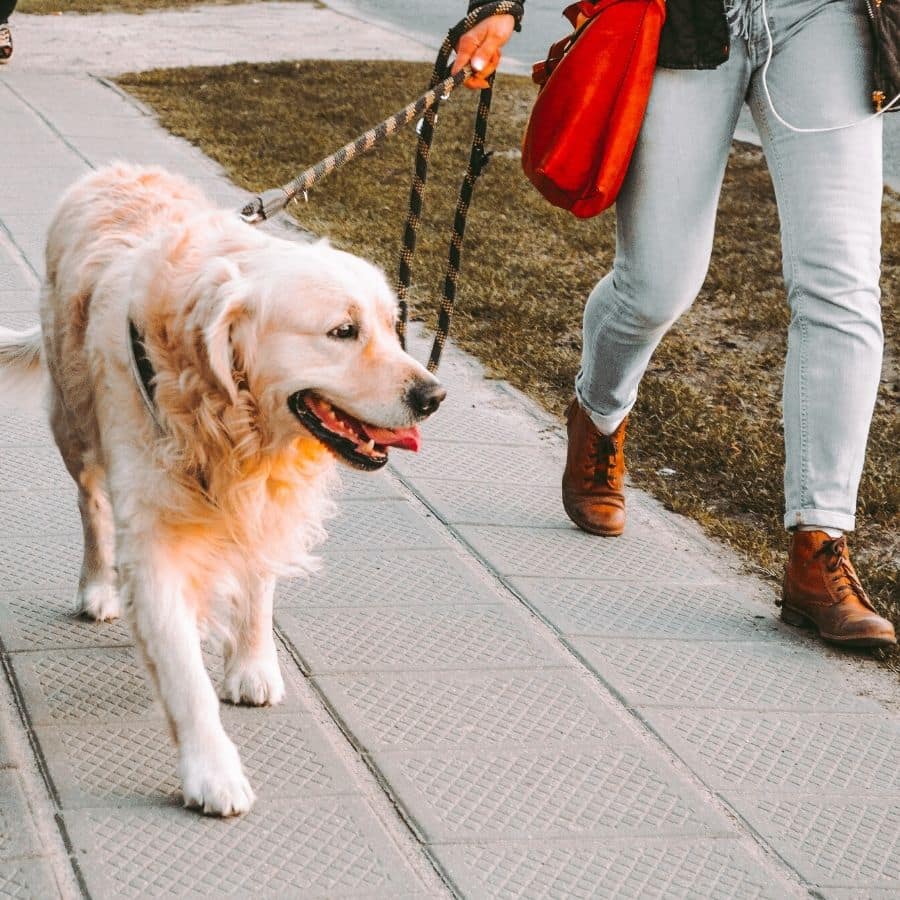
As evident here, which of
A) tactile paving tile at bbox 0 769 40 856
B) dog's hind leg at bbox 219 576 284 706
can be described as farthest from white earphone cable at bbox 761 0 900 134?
tactile paving tile at bbox 0 769 40 856

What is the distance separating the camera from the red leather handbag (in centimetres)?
375

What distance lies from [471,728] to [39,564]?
4.38ft

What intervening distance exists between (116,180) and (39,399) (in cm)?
89

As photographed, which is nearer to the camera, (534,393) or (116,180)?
(116,180)

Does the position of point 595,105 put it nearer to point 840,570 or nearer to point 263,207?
point 263,207

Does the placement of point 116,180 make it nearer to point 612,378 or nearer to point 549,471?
point 612,378

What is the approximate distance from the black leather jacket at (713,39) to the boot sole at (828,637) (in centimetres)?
130

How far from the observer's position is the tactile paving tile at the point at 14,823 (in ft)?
8.82

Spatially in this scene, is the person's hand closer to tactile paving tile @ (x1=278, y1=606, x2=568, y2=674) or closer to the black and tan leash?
the black and tan leash

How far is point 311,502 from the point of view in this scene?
326 cm

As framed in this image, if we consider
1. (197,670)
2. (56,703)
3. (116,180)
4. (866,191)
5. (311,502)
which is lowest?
(56,703)

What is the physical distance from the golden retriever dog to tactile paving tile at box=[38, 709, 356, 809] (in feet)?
0.38

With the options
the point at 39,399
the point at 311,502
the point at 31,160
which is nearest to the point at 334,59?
the point at 31,160

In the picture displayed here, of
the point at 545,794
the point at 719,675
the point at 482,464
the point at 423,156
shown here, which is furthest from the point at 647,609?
the point at 423,156
